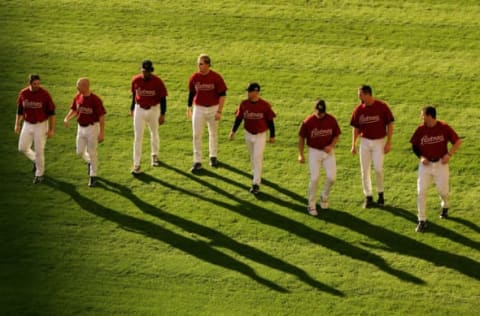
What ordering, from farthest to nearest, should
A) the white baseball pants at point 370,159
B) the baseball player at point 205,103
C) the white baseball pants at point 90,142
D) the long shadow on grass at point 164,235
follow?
the baseball player at point 205,103
the white baseball pants at point 90,142
the white baseball pants at point 370,159
the long shadow on grass at point 164,235

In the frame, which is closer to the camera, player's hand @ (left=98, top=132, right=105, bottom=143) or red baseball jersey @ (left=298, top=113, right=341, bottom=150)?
red baseball jersey @ (left=298, top=113, right=341, bottom=150)

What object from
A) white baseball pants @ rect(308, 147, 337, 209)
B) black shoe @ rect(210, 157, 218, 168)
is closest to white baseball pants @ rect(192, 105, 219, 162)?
Answer: black shoe @ rect(210, 157, 218, 168)

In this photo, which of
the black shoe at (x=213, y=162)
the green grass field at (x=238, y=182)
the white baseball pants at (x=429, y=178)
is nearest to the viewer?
the green grass field at (x=238, y=182)

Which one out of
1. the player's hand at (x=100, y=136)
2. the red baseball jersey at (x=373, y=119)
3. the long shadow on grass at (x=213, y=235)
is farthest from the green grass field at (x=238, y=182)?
the red baseball jersey at (x=373, y=119)

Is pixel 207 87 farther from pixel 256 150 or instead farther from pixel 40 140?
pixel 40 140

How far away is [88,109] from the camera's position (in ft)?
43.0

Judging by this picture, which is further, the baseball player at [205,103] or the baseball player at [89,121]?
the baseball player at [205,103]

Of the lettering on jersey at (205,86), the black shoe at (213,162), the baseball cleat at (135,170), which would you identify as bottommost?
the baseball cleat at (135,170)

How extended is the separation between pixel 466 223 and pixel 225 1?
6922mm

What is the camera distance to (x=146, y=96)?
13.5 m

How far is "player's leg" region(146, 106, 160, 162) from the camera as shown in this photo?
44.6ft

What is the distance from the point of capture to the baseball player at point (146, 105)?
13.4 metres

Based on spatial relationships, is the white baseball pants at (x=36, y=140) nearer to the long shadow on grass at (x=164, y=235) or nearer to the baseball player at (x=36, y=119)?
the baseball player at (x=36, y=119)

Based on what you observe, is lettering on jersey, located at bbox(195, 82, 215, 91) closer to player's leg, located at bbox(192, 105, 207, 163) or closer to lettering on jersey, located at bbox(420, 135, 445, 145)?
player's leg, located at bbox(192, 105, 207, 163)
